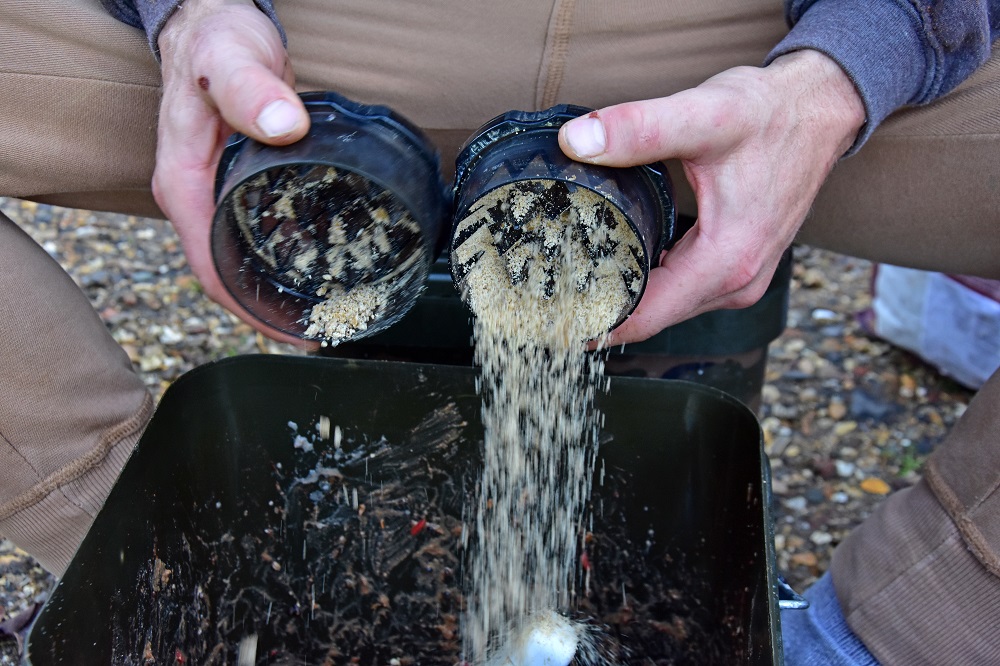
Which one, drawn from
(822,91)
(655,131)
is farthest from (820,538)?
(655,131)

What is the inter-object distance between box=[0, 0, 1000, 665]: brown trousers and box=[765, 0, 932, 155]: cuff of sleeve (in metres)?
0.13

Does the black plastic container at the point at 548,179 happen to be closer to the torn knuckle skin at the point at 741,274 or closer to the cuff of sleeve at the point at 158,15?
the torn knuckle skin at the point at 741,274

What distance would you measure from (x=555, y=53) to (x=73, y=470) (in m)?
0.84

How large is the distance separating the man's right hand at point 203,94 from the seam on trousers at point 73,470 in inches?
9.3

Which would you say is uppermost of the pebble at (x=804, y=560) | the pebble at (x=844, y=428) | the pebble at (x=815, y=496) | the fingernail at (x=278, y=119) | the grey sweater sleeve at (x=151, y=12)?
the grey sweater sleeve at (x=151, y=12)

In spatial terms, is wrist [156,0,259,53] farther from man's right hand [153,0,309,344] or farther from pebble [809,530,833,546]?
pebble [809,530,833,546]

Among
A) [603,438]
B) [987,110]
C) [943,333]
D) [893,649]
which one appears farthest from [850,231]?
[943,333]

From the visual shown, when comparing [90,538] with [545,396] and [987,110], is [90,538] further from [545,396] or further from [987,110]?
[987,110]

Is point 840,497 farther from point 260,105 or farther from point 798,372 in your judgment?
point 260,105

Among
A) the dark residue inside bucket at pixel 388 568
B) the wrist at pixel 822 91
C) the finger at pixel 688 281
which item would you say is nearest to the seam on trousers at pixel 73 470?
the dark residue inside bucket at pixel 388 568

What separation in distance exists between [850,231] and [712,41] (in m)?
0.33

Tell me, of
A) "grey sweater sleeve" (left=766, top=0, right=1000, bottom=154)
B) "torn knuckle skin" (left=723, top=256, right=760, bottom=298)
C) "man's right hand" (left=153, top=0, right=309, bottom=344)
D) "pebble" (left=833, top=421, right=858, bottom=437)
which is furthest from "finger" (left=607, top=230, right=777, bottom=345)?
"pebble" (left=833, top=421, right=858, bottom=437)

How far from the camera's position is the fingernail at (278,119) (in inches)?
33.2

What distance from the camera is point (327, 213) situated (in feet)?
3.25
